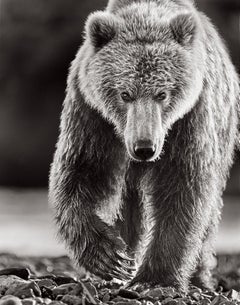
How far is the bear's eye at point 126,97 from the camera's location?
12.6ft

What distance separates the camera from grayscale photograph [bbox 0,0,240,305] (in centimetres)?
384

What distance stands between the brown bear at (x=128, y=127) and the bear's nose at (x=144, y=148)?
160 millimetres

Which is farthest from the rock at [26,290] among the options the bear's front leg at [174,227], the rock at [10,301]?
the bear's front leg at [174,227]

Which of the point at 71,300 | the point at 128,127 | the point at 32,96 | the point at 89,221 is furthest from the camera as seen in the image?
the point at 32,96

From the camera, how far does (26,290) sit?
3.48 meters

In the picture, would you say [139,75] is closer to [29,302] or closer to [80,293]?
[80,293]

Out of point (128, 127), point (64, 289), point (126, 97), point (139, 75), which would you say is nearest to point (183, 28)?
point (139, 75)

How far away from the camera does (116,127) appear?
4023 millimetres

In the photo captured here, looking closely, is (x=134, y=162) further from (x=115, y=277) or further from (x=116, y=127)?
(x=115, y=277)

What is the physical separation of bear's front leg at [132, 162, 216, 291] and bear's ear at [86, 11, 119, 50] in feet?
2.45

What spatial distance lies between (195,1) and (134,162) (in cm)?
119

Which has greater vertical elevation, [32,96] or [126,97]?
[126,97]

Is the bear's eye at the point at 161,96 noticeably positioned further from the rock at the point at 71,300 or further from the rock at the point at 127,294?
the rock at the point at 71,300

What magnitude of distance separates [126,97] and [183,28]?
47 cm
